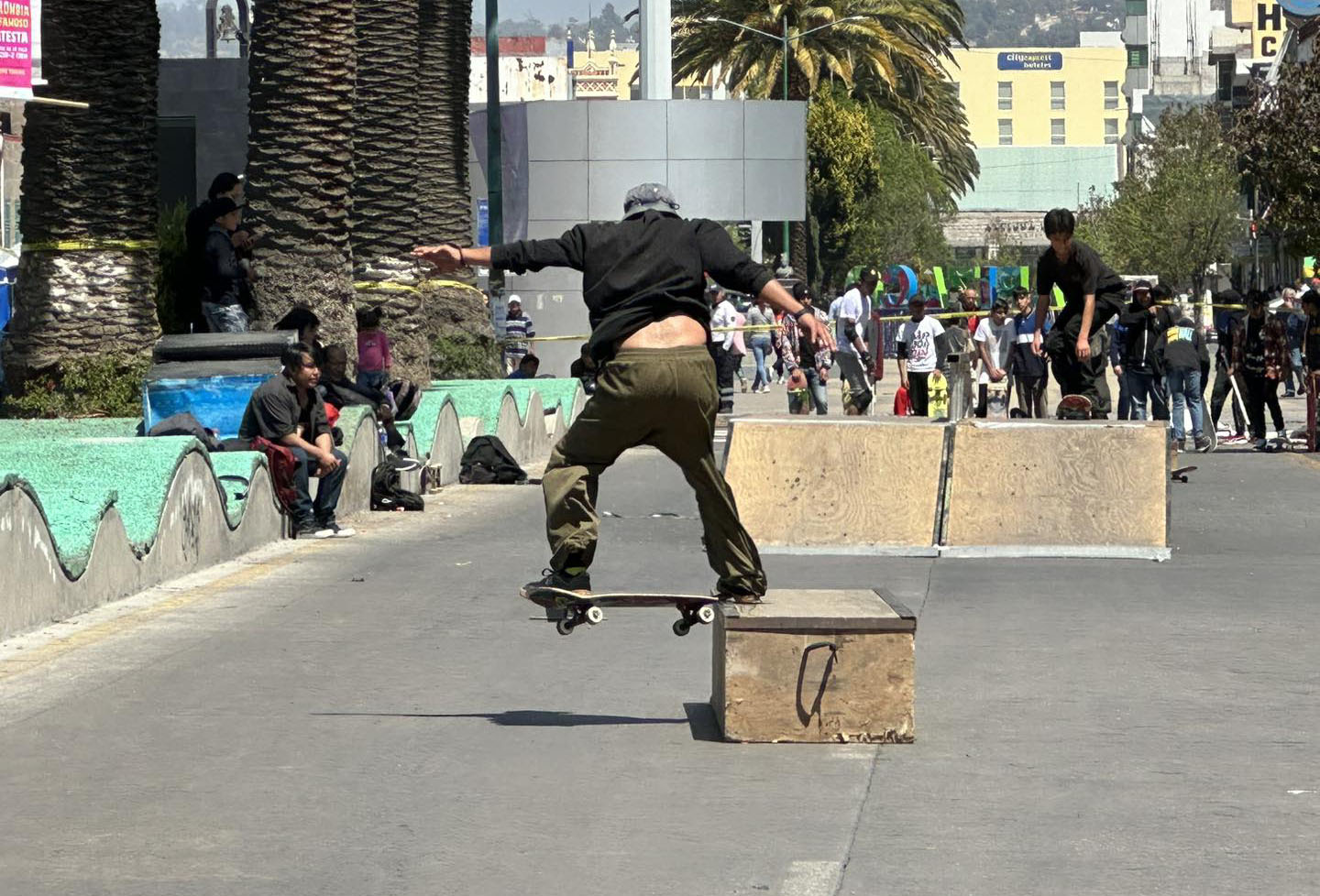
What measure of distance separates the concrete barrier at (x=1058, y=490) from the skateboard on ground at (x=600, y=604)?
20.8ft

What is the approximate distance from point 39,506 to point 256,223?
10231mm

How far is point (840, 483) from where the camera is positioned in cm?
1467

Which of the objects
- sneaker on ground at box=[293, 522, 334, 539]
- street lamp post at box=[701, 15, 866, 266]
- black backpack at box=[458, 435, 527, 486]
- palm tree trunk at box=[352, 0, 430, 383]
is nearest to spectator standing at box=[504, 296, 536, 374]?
palm tree trunk at box=[352, 0, 430, 383]

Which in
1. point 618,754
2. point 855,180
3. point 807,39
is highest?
point 807,39

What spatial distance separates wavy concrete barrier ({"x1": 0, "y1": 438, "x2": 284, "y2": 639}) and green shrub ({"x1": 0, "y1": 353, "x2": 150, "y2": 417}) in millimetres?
3304

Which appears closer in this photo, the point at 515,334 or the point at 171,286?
the point at 171,286

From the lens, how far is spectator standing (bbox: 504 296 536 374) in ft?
123

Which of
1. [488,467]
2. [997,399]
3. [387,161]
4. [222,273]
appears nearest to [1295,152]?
[997,399]

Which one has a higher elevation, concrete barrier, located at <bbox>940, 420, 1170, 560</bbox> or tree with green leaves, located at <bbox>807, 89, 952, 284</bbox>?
tree with green leaves, located at <bbox>807, 89, 952, 284</bbox>

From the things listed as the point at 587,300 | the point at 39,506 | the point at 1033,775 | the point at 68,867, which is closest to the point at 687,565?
the point at 39,506

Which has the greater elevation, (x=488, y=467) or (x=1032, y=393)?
(x=1032, y=393)

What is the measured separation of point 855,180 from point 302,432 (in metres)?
58.1

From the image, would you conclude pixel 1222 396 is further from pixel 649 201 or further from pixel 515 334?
pixel 649 201

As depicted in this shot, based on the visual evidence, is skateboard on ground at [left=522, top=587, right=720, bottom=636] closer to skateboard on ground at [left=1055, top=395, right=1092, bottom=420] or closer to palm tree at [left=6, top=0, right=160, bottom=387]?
skateboard on ground at [left=1055, top=395, right=1092, bottom=420]
